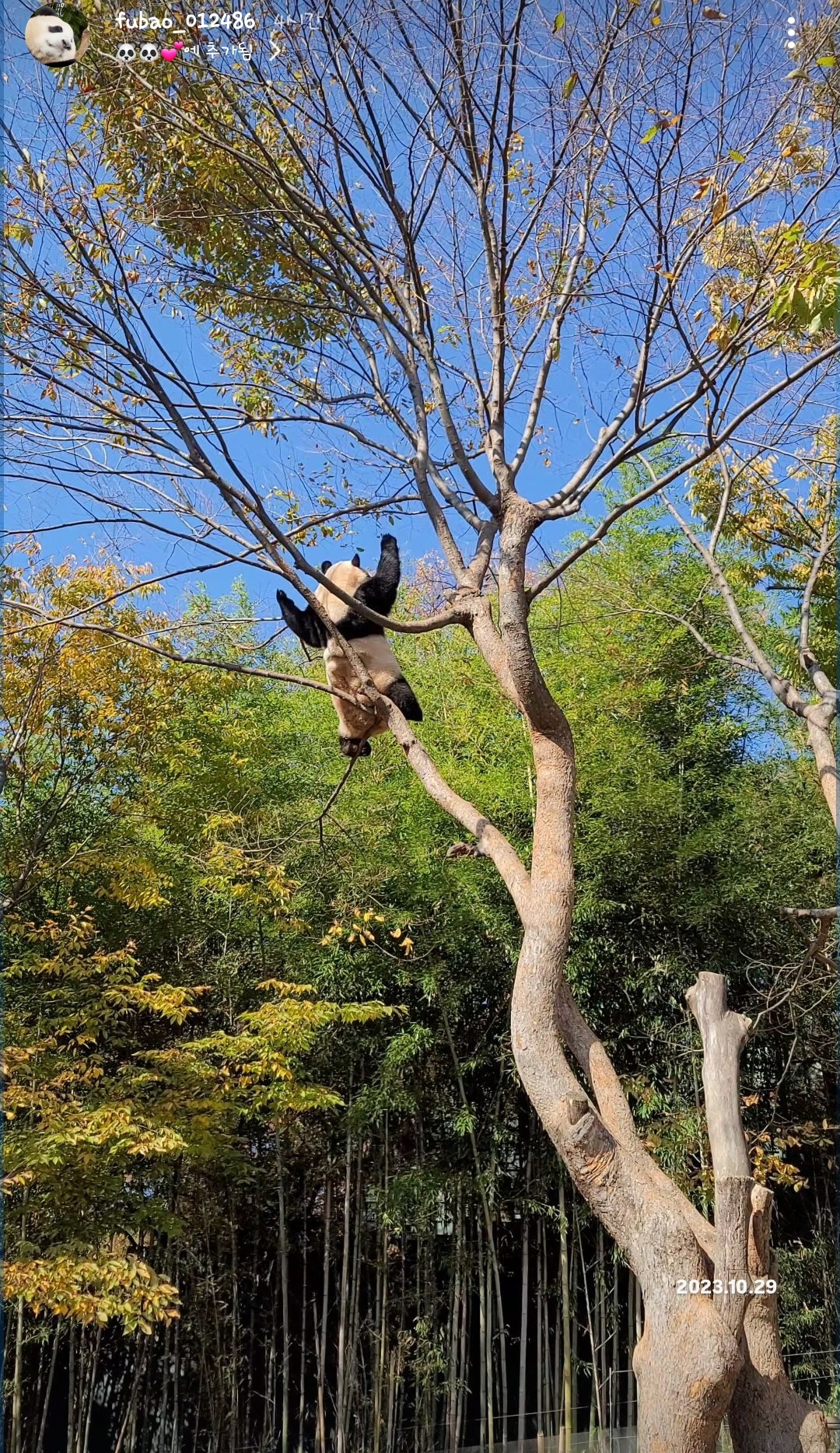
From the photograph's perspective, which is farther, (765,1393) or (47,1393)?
(47,1393)

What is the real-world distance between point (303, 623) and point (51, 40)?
1790mm

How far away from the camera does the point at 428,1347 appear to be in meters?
5.30

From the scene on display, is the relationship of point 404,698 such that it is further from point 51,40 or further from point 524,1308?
point 524,1308

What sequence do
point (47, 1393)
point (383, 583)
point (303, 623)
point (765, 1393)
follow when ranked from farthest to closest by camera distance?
point (47, 1393), point (303, 623), point (383, 583), point (765, 1393)

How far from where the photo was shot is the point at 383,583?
3.66 metres

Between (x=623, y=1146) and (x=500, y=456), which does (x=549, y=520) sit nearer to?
(x=500, y=456)

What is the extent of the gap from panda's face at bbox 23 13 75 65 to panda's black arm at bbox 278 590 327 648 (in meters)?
1.68

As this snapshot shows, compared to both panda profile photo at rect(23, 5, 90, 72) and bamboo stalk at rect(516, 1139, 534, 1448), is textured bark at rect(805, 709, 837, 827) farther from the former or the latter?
panda profile photo at rect(23, 5, 90, 72)

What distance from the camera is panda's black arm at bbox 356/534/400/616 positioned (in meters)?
3.66

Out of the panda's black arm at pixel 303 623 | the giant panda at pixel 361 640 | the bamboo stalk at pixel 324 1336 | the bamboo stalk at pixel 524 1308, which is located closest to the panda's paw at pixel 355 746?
the giant panda at pixel 361 640

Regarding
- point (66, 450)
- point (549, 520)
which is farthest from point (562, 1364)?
point (66, 450)

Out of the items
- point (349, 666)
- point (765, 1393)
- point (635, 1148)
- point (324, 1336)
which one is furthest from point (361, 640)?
point (324, 1336)

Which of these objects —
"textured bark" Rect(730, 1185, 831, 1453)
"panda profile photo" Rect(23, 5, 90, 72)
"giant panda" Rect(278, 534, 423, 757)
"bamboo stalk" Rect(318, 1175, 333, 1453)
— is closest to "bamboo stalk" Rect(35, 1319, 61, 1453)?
"bamboo stalk" Rect(318, 1175, 333, 1453)

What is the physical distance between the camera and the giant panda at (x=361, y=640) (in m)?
3.68
